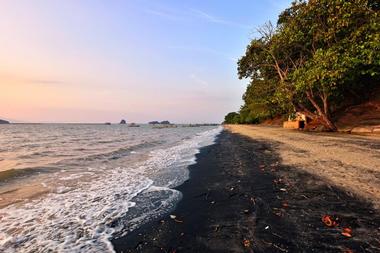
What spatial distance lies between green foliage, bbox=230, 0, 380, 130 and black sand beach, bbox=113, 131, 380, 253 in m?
15.0

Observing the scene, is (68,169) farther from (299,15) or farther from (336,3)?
(299,15)

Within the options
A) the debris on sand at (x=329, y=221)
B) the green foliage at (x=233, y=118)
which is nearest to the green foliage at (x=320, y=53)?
the debris on sand at (x=329, y=221)

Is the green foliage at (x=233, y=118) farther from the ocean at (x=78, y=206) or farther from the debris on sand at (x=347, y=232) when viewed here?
the debris on sand at (x=347, y=232)

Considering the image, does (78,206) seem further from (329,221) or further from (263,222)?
(329,221)

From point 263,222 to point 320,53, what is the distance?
20.7 meters

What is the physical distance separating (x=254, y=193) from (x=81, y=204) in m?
4.58

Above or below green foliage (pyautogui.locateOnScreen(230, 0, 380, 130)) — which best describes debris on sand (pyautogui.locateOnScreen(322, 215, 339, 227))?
below

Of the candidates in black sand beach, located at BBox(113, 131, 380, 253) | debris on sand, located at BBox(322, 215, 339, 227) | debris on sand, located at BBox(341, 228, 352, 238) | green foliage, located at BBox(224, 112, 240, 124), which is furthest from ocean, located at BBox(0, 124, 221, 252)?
green foliage, located at BBox(224, 112, 240, 124)

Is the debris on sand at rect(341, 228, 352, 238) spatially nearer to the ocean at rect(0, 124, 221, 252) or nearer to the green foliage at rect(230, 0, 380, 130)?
the ocean at rect(0, 124, 221, 252)

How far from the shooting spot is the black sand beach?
3.90 m

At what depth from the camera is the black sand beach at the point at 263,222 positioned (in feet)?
12.8

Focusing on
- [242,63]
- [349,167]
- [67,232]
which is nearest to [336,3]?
[242,63]

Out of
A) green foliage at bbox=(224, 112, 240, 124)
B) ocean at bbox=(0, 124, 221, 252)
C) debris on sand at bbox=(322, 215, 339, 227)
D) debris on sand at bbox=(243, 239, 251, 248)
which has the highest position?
green foliage at bbox=(224, 112, 240, 124)

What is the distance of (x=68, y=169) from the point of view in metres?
13.2
